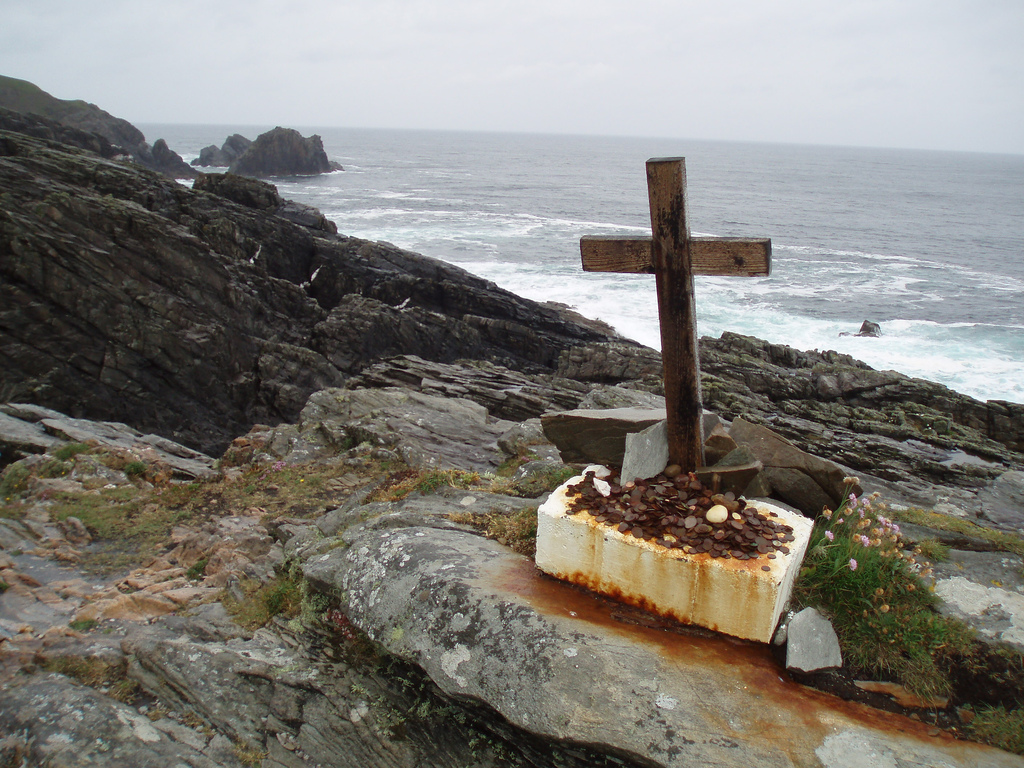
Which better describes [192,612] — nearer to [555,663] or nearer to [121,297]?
[555,663]

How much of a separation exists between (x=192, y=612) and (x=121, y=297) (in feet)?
58.6

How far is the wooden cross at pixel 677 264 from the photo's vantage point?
178 inches

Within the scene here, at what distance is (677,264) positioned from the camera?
4699 mm

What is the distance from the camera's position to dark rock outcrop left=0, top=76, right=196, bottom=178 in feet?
244

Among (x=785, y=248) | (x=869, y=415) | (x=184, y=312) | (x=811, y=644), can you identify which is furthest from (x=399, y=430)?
(x=785, y=248)

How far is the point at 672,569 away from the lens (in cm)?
444

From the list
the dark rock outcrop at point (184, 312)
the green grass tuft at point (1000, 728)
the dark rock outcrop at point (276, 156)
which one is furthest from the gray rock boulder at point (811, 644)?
the dark rock outcrop at point (276, 156)

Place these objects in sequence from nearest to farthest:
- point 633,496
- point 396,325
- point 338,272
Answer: point 633,496
point 396,325
point 338,272

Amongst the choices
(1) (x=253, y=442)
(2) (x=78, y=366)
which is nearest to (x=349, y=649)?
(1) (x=253, y=442)

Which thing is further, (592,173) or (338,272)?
(592,173)

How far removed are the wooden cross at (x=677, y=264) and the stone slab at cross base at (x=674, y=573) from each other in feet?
3.02

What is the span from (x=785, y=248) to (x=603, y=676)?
60.8 meters

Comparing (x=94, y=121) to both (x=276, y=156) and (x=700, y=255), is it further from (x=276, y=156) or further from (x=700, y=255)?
(x=700, y=255)

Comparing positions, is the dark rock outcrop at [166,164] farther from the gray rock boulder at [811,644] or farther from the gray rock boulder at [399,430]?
the gray rock boulder at [811,644]
